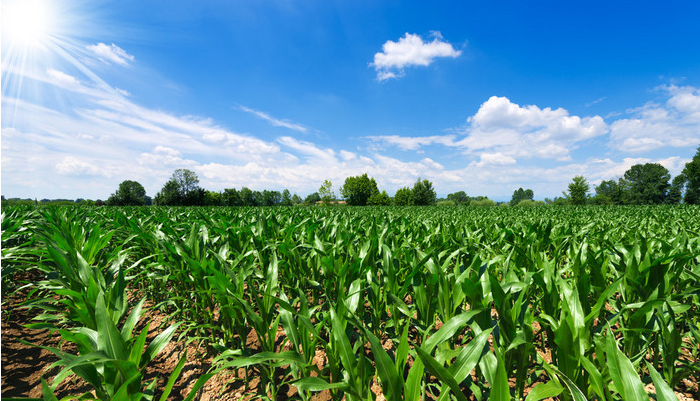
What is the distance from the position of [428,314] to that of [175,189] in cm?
8271

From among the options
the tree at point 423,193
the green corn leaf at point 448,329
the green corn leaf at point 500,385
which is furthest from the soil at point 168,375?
the tree at point 423,193

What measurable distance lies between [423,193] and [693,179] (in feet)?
159

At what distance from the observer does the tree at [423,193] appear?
6844 cm

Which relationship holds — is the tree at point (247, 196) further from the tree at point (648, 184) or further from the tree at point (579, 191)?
the tree at point (648, 184)

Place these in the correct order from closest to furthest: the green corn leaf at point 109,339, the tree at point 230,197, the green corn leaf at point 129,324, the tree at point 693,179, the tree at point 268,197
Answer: the green corn leaf at point 109,339 → the green corn leaf at point 129,324 → the tree at point 693,179 → the tree at point 230,197 → the tree at point 268,197

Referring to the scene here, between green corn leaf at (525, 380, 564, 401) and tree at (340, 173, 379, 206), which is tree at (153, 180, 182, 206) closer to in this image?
tree at (340, 173, 379, 206)

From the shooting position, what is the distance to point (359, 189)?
256 ft

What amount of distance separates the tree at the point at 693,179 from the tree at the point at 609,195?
14.5 meters

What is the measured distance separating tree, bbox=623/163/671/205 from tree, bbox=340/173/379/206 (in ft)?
208

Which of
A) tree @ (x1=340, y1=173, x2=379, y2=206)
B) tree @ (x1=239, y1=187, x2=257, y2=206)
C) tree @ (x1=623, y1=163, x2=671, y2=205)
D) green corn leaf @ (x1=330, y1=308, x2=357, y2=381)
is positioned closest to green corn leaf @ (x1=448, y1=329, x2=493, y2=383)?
green corn leaf @ (x1=330, y1=308, x2=357, y2=381)

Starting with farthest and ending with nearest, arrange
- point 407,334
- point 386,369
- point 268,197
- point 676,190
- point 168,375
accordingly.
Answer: point 268,197, point 676,190, point 168,375, point 407,334, point 386,369

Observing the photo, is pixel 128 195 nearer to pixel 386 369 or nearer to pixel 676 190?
pixel 386 369

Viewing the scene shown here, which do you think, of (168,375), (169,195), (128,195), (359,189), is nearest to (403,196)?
(359,189)

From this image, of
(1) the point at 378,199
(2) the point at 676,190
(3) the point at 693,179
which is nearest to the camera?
(3) the point at 693,179
